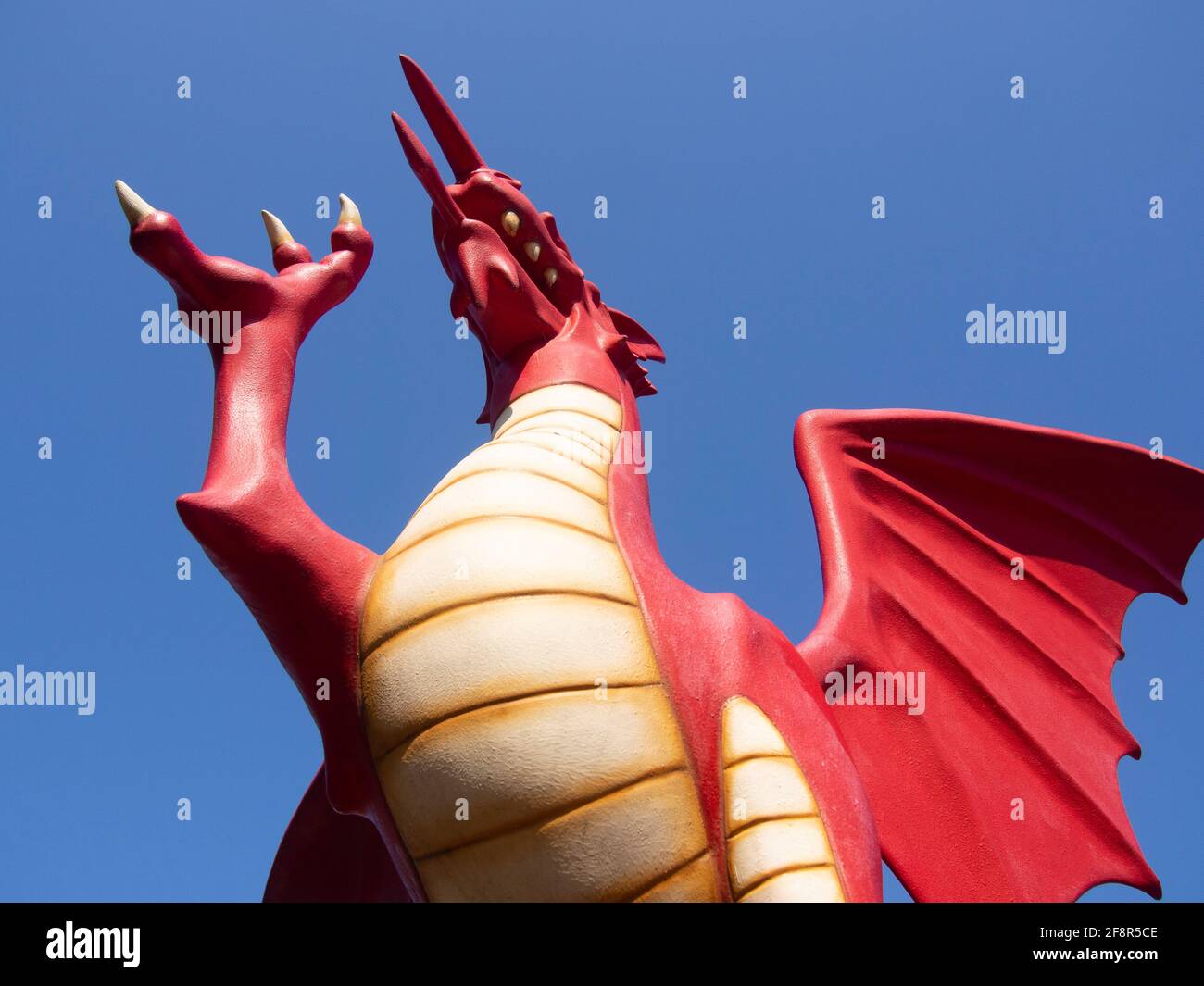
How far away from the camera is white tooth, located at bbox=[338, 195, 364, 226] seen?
4434 millimetres

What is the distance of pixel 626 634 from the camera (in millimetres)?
3459

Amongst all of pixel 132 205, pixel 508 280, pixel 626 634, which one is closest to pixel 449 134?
pixel 508 280

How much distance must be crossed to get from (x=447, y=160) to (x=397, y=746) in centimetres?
247

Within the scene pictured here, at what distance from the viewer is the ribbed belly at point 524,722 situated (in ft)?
10.6

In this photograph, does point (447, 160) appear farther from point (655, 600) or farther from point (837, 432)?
point (655, 600)

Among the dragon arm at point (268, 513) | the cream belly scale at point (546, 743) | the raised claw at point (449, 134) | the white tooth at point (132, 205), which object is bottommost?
the cream belly scale at point (546, 743)

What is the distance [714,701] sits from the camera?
11.5 feet

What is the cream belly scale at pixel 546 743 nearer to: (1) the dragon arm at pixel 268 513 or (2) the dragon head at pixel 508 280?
(1) the dragon arm at pixel 268 513

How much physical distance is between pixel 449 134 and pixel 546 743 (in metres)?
2.62

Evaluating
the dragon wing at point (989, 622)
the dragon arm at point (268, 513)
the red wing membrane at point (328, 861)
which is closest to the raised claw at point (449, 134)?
the dragon arm at point (268, 513)

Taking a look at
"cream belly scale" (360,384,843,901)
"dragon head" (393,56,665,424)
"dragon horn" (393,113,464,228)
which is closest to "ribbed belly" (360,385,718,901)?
"cream belly scale" (360,384,843,901)

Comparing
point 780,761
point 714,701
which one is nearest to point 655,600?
point 714,701

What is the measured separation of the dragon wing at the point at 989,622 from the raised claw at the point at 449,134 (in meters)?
1.67

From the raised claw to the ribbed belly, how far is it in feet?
5.84
